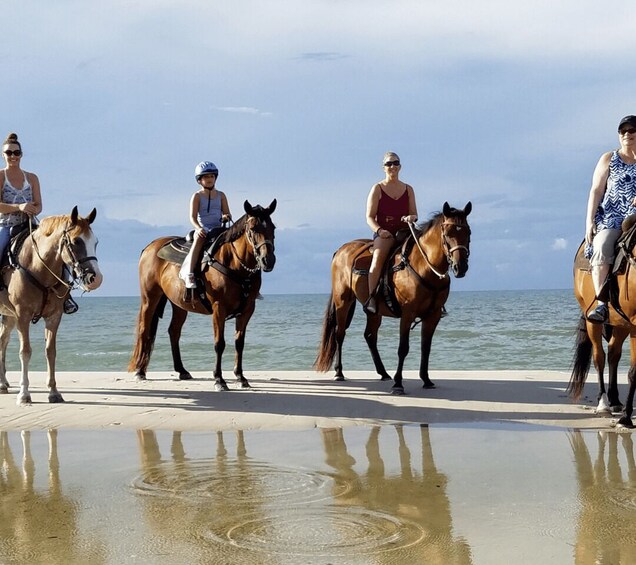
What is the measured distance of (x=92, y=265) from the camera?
833cm

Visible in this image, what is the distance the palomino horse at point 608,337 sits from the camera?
24.4ft

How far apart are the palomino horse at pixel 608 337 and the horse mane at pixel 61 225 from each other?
4.88 m

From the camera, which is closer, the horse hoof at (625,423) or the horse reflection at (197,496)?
the horse reflection at (197,496)

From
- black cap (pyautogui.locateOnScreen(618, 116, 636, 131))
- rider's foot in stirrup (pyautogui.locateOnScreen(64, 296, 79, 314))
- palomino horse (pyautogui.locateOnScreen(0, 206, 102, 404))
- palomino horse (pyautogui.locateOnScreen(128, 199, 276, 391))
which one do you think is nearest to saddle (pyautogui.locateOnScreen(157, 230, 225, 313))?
palomino horse (pyautogui.locateOnScreen(128, 199, 276, 391))

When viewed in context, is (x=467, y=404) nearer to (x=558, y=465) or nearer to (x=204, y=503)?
(x=558, y=465)

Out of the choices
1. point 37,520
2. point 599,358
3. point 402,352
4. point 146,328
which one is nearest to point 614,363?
point 599,358

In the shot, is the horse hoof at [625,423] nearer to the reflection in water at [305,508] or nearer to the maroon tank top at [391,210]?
the reflection in water at [305,508]

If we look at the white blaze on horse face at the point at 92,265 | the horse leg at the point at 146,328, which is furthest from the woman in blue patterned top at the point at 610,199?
the horse leg at the point at 146,328

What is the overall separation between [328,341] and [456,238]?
2958 millimetres

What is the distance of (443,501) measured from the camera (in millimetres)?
5023

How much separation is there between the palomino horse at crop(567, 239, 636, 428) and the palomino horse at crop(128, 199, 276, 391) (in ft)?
10.6

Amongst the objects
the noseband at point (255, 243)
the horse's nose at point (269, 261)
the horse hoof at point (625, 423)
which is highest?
the noseband at point (255, 243)

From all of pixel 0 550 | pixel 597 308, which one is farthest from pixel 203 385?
pixel 0 550

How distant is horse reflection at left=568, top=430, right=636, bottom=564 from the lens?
4.05m
